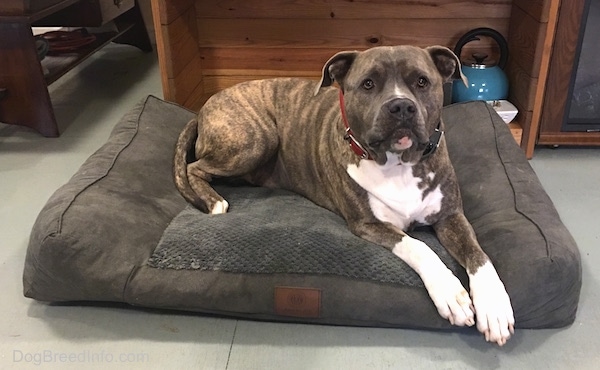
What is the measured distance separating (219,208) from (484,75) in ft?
4.79

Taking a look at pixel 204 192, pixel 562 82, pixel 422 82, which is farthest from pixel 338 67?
pixel 562 82

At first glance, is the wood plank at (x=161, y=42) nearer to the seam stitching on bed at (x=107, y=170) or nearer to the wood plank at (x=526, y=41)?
the seam stitching on bed at (x=107, y=170)

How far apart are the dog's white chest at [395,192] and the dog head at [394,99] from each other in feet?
0.16

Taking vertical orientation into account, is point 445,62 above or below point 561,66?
above

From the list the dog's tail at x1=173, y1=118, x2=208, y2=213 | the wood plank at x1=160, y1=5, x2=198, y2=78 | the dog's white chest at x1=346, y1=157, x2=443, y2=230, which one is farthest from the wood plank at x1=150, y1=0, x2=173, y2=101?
the dog's white chest at x1=346, y1=157, x2=443, y2=230

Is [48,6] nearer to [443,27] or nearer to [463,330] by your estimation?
[443,27]

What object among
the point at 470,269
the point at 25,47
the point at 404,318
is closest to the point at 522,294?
the point at 470,269

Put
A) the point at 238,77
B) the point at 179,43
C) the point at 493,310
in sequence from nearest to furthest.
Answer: the point at 493,310 < the point at 179,43 < the point at 238,77

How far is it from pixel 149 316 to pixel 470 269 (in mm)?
944

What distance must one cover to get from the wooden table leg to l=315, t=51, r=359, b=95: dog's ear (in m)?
1.73

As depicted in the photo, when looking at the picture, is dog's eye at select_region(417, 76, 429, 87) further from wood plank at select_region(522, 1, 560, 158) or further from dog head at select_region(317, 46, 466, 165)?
wood plank at select_region(522, 1, 560, 158)

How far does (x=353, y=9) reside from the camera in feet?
9.66

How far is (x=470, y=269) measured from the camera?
1.62 metres

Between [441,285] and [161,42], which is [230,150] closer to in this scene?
[161,42]
